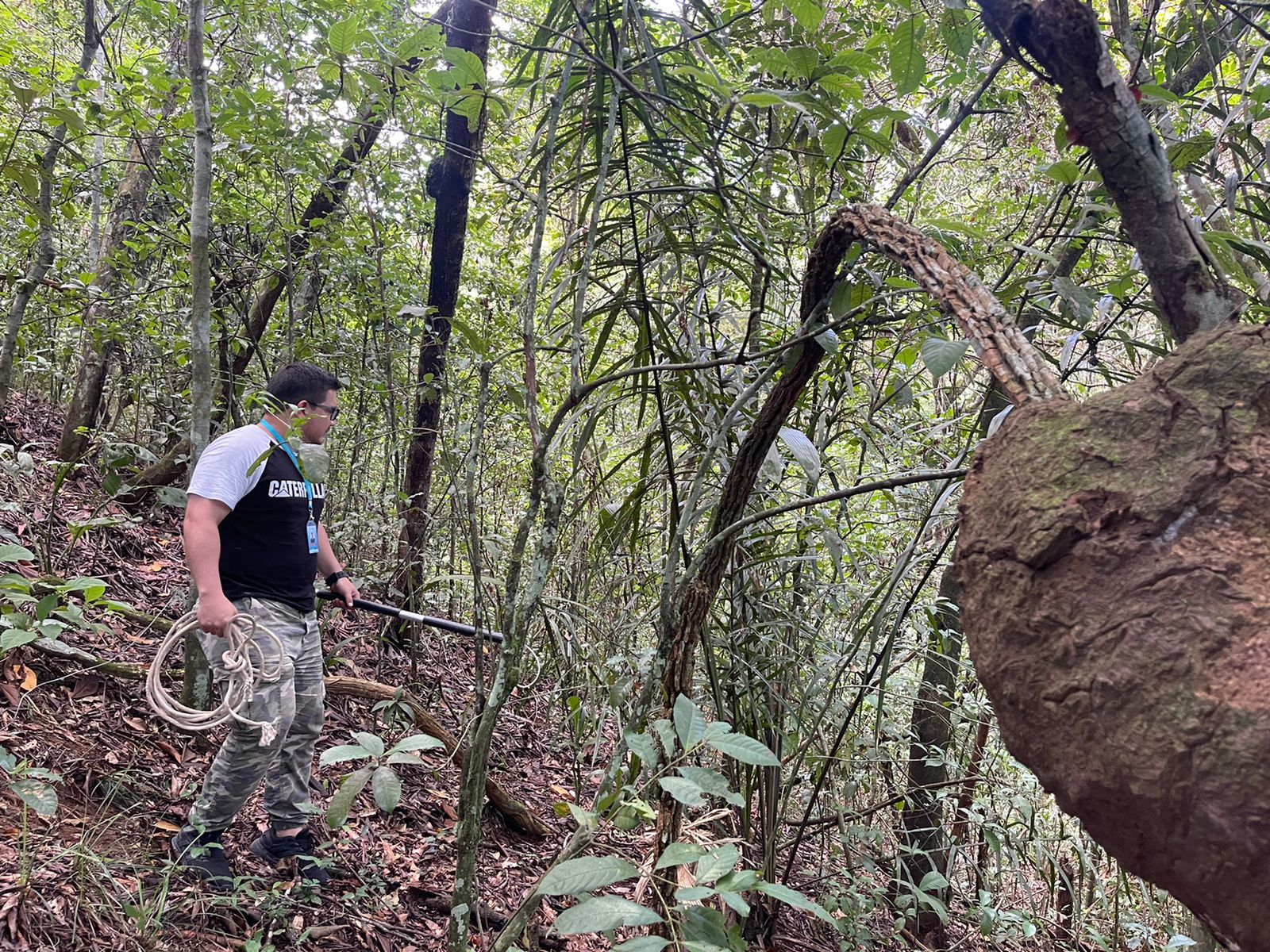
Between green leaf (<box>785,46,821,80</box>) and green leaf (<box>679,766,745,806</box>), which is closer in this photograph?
green leaf (<box>679,766,745,806</box>)

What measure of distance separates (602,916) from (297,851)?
2.22 meters

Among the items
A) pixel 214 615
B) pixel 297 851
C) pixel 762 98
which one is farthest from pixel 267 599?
pixel 762 98

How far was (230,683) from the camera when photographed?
91.9 inches

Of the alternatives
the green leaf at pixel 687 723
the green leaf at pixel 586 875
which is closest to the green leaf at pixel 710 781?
the green leaf at pixel 687 723

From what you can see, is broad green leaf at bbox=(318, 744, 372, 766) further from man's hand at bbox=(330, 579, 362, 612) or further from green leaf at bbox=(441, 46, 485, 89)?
man's hand at bbox=(330, 579, 362, 612)

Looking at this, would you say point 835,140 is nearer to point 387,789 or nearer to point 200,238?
point 387,789

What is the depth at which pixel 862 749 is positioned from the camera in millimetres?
2938

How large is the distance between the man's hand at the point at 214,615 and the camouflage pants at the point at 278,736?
0.32 ft

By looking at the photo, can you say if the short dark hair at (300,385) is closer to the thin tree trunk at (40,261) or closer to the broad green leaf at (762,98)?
the thin tree trunk at (40,261)

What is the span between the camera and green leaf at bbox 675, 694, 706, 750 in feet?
3.37

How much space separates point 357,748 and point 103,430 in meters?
4.60

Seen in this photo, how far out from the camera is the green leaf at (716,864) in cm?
91

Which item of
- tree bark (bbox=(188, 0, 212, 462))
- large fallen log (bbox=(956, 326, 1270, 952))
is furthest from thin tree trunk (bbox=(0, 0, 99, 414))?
large fallen log (bbox=(956, 326, 1270, 952))

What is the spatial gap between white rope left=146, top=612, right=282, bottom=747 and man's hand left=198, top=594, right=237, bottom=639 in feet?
0.07
